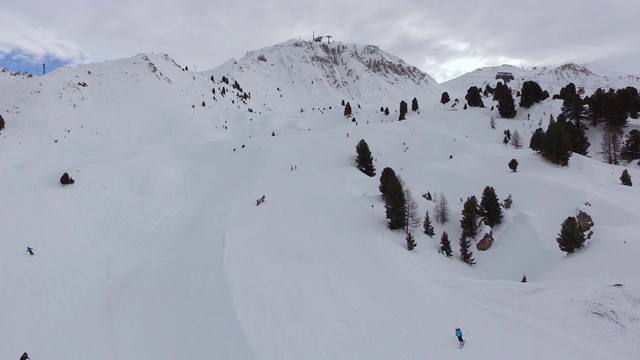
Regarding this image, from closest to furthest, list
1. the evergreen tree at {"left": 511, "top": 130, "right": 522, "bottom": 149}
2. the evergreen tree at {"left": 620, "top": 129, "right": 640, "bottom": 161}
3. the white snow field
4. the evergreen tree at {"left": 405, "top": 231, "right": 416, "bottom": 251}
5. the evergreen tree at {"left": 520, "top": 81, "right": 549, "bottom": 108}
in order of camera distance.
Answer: the white snow field < the evergreen tree at {"left": 405, "top": 231, "right": 416, "bottom": 251} < the evergreen tree at {"left": 620, "top": 129, "right": 640, "bottom": 161} < the evergreen tree at {"left": 511, "top": 130, "right": 522, "bottom": 149} < the evergreen tree at {"left": 520, "top": 81, "right": 549, "bottom": 108}

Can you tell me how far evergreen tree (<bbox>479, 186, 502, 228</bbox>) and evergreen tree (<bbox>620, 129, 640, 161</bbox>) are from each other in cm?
2776

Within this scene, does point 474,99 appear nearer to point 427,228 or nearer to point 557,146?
point 557,146

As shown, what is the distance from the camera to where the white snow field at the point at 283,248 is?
18.4 meters

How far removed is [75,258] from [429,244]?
28.5m

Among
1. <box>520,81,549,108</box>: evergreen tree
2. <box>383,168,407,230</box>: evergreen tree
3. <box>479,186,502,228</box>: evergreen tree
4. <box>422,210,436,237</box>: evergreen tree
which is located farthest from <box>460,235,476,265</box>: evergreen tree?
<box>520,81,549,108</box>: evergreen tree

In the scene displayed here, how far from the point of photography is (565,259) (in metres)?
28.3

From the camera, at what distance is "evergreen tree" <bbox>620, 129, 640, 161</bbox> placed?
49.1 metres

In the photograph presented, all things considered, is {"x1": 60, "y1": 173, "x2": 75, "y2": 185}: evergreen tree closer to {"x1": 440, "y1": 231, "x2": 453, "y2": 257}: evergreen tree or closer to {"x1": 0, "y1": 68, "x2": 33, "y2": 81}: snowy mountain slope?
{"x1": 440, "y1": 231, "x2": 453, "y2": 257}: evergreen tree

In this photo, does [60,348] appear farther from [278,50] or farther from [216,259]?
[278,50]

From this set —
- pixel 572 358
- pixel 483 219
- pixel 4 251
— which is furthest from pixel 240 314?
pixel 483 219

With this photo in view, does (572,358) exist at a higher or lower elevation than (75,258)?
lower

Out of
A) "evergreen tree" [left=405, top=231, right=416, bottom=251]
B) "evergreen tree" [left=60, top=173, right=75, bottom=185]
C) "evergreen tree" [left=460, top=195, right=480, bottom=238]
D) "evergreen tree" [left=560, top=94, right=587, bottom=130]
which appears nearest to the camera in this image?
"evergreen tree" [left=405, top=231, right=416, bottom=251]

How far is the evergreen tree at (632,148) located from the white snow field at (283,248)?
160 inches

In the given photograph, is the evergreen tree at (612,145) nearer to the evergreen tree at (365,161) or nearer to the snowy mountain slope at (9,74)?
the evergreen tree at (365,161)
